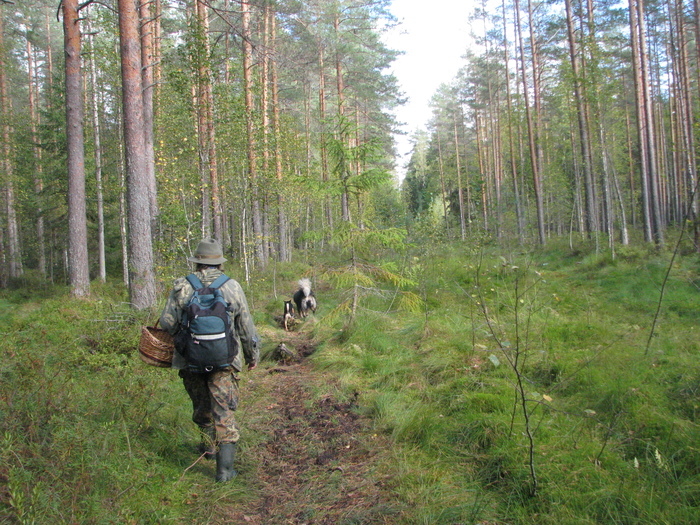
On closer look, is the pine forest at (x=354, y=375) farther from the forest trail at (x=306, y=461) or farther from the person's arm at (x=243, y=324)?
the person's arm at (x=243, y=324)

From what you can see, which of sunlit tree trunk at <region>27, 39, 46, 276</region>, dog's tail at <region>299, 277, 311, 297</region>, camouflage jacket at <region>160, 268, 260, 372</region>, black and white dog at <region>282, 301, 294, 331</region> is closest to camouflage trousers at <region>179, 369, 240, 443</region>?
camouflage jacket at <region>160, 268, 260, 372</region>

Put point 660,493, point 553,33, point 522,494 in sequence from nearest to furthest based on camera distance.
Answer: point 660,493 < point 522,494 < point 553,33

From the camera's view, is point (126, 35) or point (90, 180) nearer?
point (126, 35)

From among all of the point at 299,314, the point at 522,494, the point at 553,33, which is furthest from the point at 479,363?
the point at 553,33

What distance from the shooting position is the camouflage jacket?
3.56 meters

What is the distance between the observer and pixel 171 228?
9.62 m

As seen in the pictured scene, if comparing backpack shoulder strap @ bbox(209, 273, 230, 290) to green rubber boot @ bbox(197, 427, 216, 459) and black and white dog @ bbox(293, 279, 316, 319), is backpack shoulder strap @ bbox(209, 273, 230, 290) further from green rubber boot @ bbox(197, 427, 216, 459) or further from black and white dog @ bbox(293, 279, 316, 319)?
black and white dog @ bbox(293, 279, 316, 319)

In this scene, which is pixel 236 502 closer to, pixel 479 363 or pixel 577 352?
A: pixel 479 363

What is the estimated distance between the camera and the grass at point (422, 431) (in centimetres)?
258

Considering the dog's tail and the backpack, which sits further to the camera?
the dog's tail

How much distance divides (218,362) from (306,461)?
1313 millimetres

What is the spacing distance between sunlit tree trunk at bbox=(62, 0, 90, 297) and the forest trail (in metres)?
6.41

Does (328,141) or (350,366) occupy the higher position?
(328,141)

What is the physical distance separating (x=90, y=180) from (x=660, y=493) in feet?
63.8
